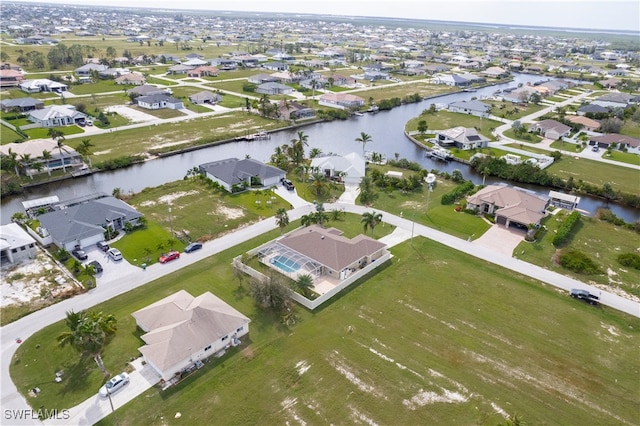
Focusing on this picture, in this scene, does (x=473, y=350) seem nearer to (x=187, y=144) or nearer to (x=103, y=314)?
(x=103, y=314)

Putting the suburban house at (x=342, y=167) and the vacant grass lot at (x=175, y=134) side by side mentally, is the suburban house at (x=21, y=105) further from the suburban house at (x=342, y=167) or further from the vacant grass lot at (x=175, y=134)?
the suburban house at (x=342, y=167)

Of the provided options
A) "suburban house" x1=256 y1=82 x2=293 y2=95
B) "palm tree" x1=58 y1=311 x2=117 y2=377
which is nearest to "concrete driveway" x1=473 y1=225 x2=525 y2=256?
"palm tree" x1=58 y1=311 x2=117 y2=377

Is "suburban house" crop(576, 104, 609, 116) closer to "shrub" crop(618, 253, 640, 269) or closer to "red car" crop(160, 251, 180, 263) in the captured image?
"shrub" crop(618, 253, 640, 269)

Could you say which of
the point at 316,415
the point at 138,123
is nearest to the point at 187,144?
the point at 138,123

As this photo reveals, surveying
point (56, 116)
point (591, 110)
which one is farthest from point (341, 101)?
point (56, 116)

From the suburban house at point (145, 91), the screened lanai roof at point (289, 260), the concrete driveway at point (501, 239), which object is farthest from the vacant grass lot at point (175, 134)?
the concrete driveway at point (501, 239)
